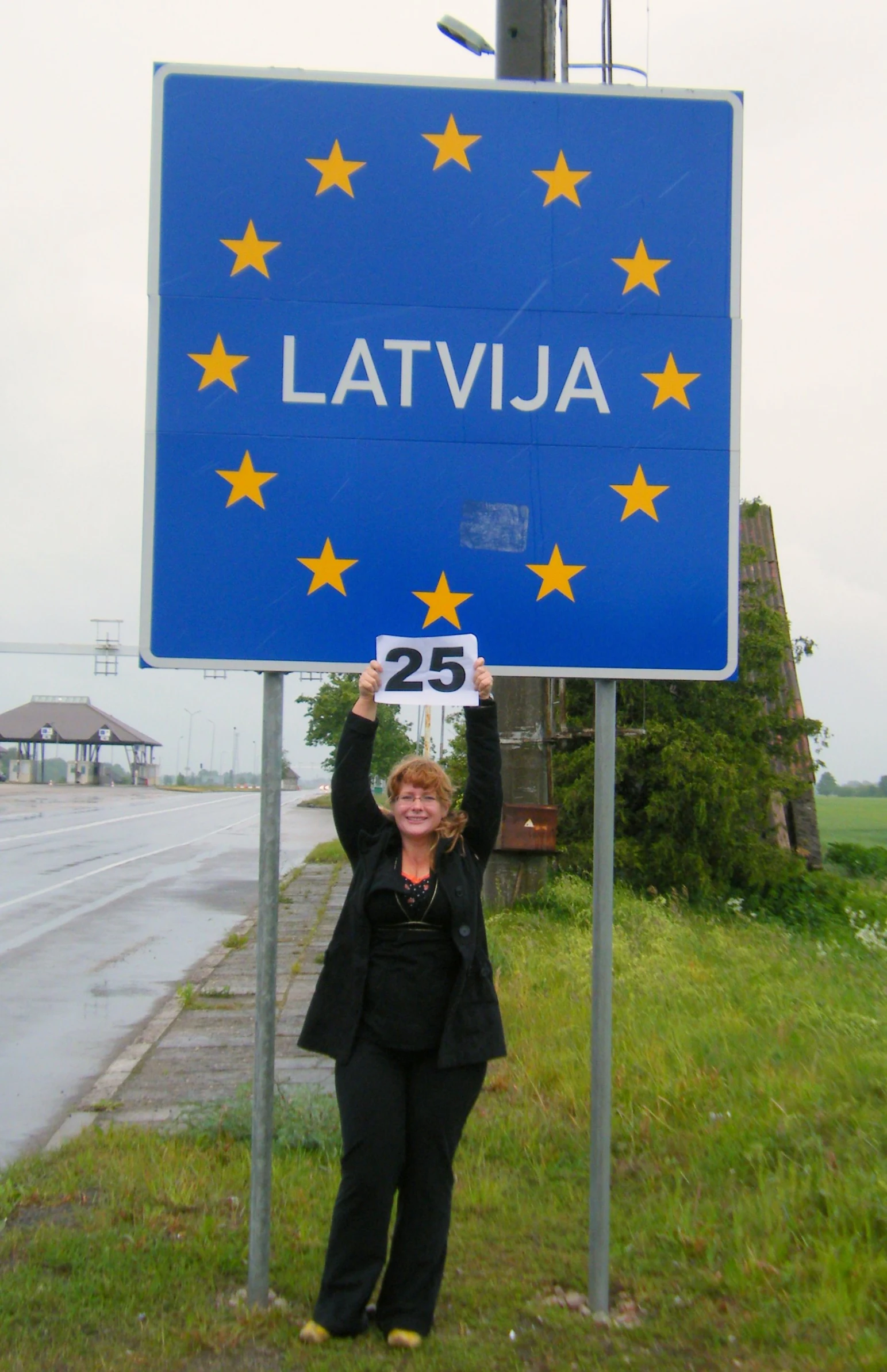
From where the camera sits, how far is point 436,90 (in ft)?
12.9

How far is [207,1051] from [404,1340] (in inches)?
171

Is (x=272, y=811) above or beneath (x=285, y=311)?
beneath

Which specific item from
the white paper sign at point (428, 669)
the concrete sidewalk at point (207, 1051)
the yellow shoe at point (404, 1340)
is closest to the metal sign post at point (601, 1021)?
the white paper sign at point (428, 669)

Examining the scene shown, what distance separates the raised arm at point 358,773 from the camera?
3.65 metres

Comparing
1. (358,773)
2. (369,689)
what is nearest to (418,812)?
(358,773)

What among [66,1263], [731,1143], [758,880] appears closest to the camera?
[66,1263]

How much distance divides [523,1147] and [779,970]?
3.17 meters

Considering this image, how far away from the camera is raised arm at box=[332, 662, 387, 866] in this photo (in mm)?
3652

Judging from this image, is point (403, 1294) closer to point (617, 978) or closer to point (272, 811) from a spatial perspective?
point (272, 811)

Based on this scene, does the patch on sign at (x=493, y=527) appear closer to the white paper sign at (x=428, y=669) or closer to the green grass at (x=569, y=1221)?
the white paper sign at (x=428, y=669)

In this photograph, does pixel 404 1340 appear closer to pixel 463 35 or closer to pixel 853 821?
pixel 463 35

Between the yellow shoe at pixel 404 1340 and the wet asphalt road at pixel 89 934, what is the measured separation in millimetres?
2815

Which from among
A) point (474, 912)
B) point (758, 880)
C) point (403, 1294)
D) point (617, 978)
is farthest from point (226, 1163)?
point (758, 880)

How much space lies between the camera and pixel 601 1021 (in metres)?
3.73
